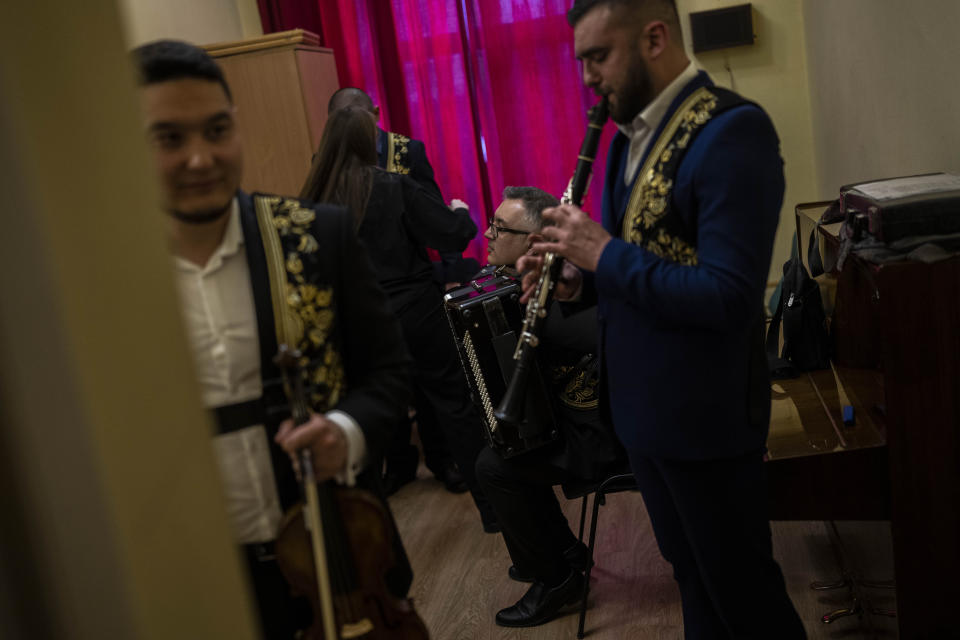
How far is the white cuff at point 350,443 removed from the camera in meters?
1.10

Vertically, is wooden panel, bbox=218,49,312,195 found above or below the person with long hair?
above

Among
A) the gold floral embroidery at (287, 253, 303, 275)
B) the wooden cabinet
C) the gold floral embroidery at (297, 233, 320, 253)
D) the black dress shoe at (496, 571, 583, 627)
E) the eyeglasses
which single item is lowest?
the black dress shoe at (496, 571, 583, 627)

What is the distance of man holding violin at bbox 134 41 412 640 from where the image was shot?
40.0 inches

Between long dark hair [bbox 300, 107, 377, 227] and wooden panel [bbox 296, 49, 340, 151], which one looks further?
wooden panel [bbox 296, 49, 340, 151]

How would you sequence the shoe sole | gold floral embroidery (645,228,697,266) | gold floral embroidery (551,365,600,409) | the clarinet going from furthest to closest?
the shoe sole < gold floral embroidery (551,365,600,409) < the clarinet < gold floral embroidery (645,228,697,266)

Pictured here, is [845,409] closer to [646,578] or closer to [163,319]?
[646,578]

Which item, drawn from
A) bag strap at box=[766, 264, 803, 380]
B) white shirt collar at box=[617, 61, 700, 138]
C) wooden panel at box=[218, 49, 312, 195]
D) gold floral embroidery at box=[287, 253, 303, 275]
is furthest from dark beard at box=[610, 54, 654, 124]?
wooden panel at box=[218, 49, 312, 195]

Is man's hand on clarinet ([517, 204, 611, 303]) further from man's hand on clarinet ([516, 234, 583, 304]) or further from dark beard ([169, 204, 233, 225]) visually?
dark beard ([169, 204, 233, 225])

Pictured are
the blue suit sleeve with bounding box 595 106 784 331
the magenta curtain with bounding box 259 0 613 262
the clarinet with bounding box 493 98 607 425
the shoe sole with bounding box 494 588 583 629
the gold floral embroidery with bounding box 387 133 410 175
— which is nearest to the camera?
the blue suit sleeve with bounding box 595 106 784 331

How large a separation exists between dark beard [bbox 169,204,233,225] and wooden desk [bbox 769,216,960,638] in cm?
131

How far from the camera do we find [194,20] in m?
4.34

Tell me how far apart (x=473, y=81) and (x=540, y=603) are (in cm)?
309

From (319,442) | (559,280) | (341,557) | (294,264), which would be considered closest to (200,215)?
(294,264)

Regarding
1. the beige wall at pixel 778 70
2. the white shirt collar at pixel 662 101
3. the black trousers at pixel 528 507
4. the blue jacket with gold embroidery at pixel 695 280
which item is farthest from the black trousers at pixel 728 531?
the beige wall at pixel 778 70
